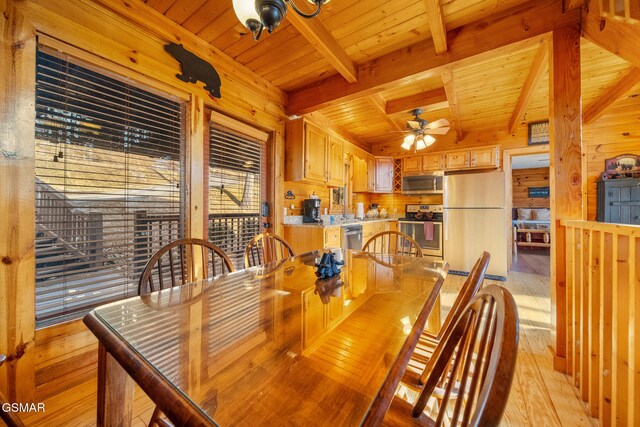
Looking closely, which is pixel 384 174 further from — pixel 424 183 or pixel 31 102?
pixel 31 102

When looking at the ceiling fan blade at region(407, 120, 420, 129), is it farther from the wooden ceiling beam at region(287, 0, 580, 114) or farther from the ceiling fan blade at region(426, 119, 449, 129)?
the wooden ceiling beam at region(287, 0, 580, 114)

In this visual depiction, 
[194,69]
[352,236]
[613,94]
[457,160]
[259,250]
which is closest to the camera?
[259,250]

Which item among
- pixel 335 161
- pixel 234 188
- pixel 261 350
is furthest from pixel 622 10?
pixel 234 188

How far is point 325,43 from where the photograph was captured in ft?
6.43

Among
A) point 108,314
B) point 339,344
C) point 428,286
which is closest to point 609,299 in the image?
point 428,286

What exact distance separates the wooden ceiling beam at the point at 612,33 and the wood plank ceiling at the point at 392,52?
32 cm

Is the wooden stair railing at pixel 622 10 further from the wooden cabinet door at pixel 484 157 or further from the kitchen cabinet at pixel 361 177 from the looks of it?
the kitchen cabinet at pixel 361 177

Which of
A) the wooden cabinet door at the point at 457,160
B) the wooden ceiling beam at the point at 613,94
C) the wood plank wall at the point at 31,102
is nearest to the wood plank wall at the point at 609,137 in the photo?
the wooden ceiling beam at the point at 613,94

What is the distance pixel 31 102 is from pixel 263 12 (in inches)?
54.0

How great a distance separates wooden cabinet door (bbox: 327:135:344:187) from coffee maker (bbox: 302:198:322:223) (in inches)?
15.9

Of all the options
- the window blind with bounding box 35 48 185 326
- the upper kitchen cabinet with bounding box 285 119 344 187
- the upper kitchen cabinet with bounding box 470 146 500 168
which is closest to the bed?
the upper kitchen cabinet with bounding box 470 146 500 168

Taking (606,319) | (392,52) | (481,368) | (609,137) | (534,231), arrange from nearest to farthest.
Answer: (481,368) → (606,319) → (392,52) → (609,137) → (534,231)

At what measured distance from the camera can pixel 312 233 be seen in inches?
117

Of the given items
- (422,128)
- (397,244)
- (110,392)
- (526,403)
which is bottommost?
(526,403)
